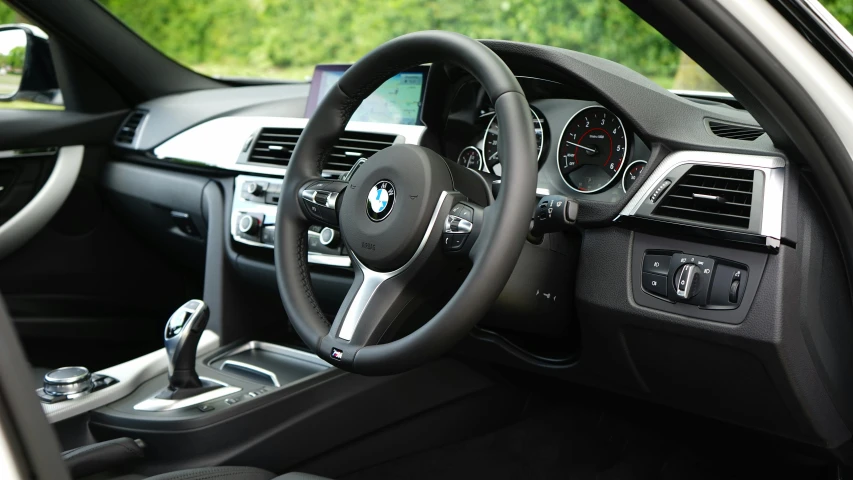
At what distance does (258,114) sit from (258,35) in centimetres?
446

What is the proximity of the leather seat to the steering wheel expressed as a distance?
183 mm

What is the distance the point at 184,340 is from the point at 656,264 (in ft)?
3.27

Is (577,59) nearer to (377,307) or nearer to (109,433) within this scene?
(377,307)

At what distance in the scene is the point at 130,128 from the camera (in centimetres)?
267

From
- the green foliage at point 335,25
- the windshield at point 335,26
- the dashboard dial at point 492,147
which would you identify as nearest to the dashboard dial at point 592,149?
the dashboard dial at point 492,147

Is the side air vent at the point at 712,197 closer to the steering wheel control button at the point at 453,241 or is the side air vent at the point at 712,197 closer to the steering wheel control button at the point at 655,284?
the steering wheel control button at the point at 655,284

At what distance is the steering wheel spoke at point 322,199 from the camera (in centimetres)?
143

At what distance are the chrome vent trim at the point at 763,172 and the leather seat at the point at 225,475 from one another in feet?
2.45

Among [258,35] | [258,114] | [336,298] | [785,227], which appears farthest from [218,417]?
[258,35]

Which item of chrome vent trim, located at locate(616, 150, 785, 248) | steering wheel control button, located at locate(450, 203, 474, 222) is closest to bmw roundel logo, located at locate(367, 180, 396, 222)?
steering wheel control button, located at locate(450, 203, 474, 222)

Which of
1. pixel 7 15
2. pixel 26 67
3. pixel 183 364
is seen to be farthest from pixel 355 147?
pixel 7 15

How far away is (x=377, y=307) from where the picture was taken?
1306mm

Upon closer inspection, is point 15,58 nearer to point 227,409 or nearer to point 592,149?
point 227,409

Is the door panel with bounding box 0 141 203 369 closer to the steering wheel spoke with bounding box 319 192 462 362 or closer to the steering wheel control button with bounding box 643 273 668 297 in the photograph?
the steering wheel spoke with bounding box 319 192 462 362
